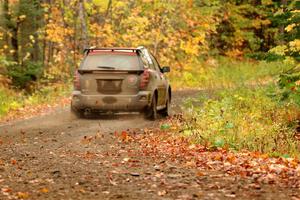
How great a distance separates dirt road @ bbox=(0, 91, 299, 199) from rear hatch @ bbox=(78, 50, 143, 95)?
220cm

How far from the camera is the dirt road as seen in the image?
8.44 m

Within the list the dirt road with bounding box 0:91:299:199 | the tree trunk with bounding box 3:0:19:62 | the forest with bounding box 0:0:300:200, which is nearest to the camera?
the dirt road with bounding box 0:91:299:199

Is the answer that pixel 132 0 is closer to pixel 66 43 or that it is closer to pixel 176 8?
pixel 176 8

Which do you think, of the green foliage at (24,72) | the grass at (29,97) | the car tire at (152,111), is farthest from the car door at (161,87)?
the green foliage at (24,72)

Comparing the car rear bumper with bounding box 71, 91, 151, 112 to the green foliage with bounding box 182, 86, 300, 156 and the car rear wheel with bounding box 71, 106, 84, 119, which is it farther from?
the green foliage with bounding box 182, 86, 300, 156

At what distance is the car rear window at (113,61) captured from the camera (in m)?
17.0

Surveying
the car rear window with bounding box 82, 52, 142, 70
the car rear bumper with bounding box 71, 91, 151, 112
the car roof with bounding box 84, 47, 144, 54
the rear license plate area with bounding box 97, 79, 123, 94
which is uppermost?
the car roof with bounding box 84, 47, 144, 54

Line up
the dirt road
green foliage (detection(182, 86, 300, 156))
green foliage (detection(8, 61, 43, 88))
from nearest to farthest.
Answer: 1. the dirt road
2. green foliage (detection(182, 86, 300, 156))
3. green foliage (detection(8, 61, 43, 88))

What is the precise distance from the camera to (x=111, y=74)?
55.4 feet

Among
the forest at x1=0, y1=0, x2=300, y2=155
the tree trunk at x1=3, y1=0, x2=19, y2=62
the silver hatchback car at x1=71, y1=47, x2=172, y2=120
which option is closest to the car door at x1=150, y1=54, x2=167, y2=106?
the silver hatchback car at x1=71, y1=47, x2=172, y2=120

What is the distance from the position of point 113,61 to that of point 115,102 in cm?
111

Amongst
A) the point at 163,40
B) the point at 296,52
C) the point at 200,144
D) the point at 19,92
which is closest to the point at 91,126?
the point at 200,144

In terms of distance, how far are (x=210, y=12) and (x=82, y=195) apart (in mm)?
29154

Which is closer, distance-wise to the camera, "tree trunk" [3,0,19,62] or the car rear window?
the car rear window
